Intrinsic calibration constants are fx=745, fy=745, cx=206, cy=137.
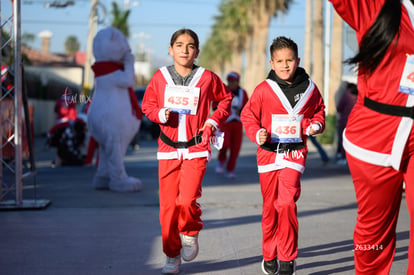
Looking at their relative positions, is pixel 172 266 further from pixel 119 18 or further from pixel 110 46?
pixel 119 18

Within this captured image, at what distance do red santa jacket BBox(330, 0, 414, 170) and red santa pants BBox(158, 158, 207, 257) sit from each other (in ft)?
6.40

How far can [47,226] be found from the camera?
26.4ft

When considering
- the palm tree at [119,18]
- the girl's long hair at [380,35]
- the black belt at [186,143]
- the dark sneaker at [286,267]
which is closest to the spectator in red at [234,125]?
the black belt at [186,143]

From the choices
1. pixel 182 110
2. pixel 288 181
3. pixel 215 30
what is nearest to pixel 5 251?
pixel 182 110

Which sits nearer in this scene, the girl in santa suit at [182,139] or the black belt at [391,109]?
the black belt at [391,109]

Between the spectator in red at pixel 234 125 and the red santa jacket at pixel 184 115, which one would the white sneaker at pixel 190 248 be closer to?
the red santa jacket at pixel 184 115

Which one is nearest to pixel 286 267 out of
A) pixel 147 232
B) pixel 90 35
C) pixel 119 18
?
pixel 147 232

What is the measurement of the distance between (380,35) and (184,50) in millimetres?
2183

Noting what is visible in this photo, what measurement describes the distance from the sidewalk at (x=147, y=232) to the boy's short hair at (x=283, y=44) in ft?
5.77

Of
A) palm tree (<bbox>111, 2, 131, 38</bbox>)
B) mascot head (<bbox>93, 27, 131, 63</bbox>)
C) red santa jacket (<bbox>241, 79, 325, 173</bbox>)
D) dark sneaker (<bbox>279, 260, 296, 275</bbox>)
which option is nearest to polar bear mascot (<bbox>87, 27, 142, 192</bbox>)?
mascot head (<bbox>93, 27, 131, 63</bbox>)

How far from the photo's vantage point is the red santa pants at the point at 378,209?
4.02 meters

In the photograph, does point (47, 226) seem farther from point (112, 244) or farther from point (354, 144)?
point (354, 144)

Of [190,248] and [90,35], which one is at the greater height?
[90,35]

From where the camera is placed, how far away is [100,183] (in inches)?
454
